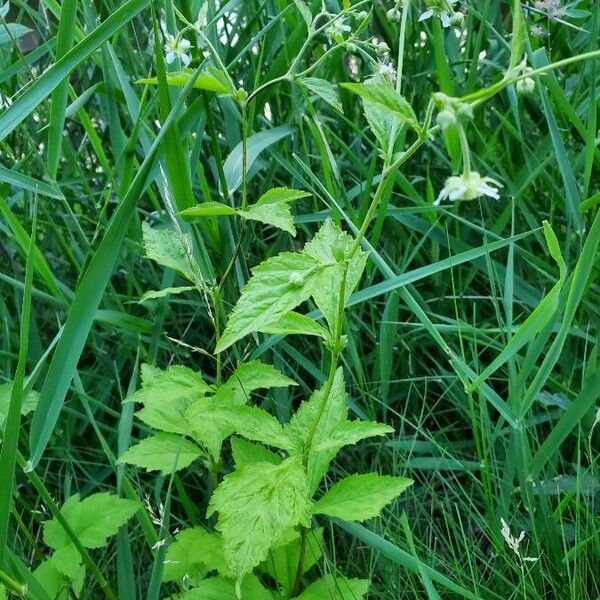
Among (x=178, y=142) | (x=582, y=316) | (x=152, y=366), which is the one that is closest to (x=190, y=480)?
(x=152, y=366)

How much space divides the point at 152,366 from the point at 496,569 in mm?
499

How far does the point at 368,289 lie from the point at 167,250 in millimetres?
263

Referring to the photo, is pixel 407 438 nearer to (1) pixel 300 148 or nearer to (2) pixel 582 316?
(2) pixel 582 316

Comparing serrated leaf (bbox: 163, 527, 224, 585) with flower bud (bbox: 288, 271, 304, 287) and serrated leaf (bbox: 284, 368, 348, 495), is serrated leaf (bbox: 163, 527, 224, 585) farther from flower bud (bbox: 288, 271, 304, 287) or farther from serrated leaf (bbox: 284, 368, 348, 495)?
flower bud (bbox: 288, 271, 304, 287)

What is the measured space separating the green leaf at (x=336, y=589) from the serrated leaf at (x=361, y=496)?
92mm

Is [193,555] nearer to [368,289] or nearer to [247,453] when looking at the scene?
[247,453]

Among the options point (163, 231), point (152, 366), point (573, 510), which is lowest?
point (573, 510)

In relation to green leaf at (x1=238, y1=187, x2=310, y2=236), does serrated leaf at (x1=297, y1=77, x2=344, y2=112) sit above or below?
above

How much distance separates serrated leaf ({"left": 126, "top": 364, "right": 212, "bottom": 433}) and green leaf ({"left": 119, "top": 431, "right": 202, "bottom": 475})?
2cm

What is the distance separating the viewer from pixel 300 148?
1530 millimetres

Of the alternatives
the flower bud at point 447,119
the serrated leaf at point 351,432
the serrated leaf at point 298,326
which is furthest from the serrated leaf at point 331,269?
the flower bud at point 447,119

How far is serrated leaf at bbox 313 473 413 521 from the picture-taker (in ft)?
3.25

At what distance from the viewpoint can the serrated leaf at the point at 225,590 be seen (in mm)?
1056

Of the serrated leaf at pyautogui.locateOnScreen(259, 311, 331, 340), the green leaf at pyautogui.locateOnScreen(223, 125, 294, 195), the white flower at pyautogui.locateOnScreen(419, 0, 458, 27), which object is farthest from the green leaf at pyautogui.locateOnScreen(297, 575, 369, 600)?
the white flower at pyautogui.locateOnScreen(419, 0, 458, 27)
